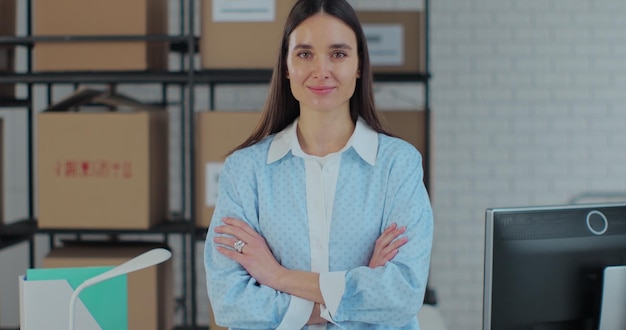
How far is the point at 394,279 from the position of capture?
58.0 inches

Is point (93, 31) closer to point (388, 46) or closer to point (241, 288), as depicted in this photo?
point (388, 46)

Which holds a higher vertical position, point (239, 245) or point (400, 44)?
point (400, 44)

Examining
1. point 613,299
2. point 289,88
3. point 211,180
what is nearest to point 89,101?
point 211,180

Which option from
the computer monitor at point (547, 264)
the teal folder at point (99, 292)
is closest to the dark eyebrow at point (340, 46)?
the computer monitor at point (547, 264)

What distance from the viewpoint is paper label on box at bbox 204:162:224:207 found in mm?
2672

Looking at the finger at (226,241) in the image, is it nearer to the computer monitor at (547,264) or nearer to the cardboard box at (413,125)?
the computer monitor at (547,264)

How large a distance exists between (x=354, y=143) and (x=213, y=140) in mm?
1171

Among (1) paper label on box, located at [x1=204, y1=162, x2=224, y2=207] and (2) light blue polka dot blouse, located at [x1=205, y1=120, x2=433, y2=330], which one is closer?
(2) light blue polka dot blouse, located at [x1=205, y1=120, x2=433, y2=330]

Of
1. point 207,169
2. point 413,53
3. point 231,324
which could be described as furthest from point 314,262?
point 413,53

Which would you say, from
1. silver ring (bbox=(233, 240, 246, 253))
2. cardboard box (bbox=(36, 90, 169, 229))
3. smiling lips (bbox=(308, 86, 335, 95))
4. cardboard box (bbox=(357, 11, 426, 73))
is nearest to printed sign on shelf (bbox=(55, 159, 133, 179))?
cardboard box (bbox=(36, 90, 169, 229))

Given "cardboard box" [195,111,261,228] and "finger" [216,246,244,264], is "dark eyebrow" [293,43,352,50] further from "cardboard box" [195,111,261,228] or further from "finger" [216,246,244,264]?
"cardboard box" [195,111,261,228]

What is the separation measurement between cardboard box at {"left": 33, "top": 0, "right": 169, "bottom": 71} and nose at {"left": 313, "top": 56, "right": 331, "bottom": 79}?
1.36 metres

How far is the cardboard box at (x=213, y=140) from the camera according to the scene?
2.63m

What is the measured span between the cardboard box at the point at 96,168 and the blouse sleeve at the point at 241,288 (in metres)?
1.08
